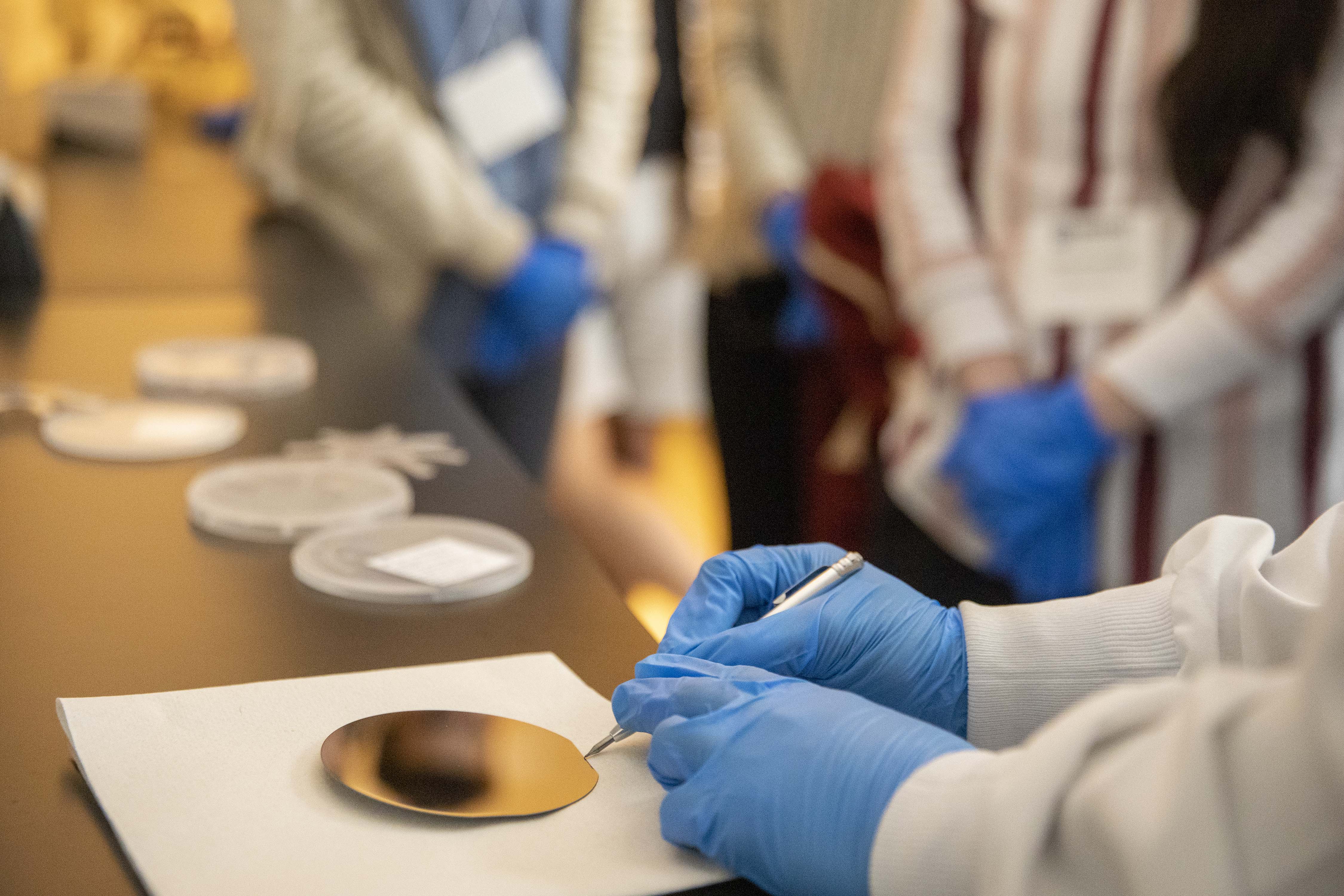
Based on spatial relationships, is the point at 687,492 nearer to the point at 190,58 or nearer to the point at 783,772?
the point at 190,58

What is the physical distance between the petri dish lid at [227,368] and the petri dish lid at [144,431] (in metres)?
0.07

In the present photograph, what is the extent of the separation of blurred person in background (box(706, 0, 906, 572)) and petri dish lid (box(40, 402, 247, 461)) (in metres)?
1.26

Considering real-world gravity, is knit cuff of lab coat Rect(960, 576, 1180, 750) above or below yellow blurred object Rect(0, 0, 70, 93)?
below

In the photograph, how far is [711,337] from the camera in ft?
8.04

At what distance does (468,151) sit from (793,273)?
64 centimetres

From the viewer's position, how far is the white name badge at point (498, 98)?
2.21 m

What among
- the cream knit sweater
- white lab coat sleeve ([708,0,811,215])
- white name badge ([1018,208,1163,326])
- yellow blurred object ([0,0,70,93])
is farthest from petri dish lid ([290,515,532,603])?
yellow blurred object ([0,0,70,93])

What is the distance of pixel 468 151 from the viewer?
2.25 meters

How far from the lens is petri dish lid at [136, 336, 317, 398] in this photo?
1277 millimetres

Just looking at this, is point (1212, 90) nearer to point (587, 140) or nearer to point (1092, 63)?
point (1092, 63)

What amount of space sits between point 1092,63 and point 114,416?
4.03 ft

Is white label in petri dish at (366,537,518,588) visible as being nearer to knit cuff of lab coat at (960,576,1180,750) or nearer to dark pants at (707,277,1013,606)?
knit cuff of lab coat at (960,576,1180,750)

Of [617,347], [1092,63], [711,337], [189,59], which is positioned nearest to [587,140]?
[711,337]

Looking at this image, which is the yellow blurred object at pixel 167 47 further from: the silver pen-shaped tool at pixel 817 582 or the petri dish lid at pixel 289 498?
the silver pen-shaped tool at pixel 817 582
